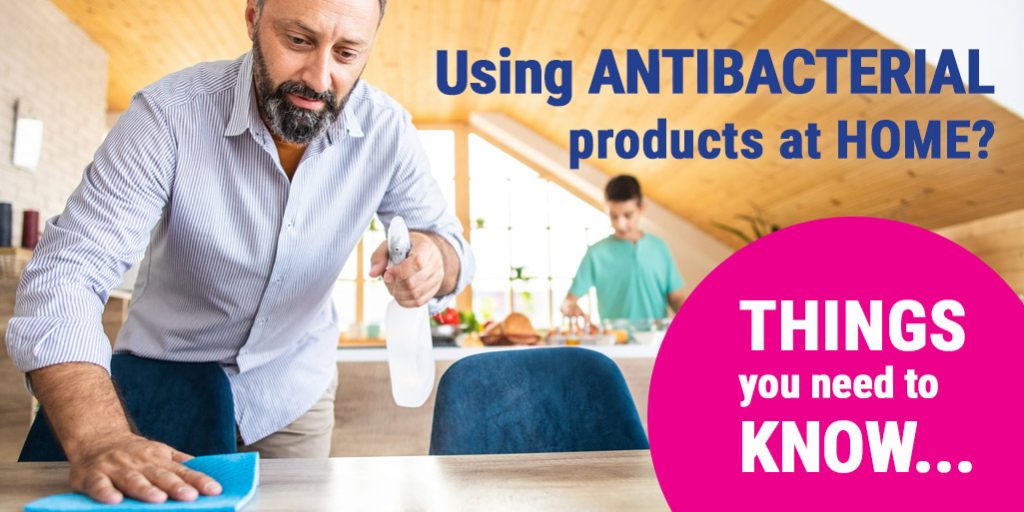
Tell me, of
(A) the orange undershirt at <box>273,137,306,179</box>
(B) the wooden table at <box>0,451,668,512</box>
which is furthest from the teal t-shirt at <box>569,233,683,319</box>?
(B) the wooden table at <box>0,451,668,512</box>

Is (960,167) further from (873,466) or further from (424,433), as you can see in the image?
(873,466)

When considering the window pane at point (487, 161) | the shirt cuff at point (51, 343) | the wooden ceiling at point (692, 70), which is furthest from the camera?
the window pane at point (487, 161)

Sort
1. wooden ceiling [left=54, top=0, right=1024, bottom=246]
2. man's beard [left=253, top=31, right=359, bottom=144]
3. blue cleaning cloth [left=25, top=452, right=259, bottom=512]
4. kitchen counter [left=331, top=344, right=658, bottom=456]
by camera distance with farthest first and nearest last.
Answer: wooden ceiling [left=54, top=0, right=1024, bottom=246]
kitchen counter [left=331, top=344, right=658, bottom=456]
man's beard [left=253, top=31, right=359, bottom=144]
blue cleaning cloth [left=25, top=452, right=259, bottom=512]

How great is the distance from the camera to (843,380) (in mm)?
806

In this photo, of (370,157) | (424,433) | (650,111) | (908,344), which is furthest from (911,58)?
(908,344)

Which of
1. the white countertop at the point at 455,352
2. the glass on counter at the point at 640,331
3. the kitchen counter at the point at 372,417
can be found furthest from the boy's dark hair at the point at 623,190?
the kitchen counter at the point at 372,417

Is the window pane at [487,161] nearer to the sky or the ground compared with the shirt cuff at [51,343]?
nearer to the sky

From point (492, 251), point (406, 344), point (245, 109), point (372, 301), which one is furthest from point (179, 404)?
point (492, 251)

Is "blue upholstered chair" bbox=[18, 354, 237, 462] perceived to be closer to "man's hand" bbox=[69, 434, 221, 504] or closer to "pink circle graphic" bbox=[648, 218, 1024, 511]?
"man's hand" bbox=[69, 434, 221, 504]

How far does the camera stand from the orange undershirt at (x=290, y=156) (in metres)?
1.41

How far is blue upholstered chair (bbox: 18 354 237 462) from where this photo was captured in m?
1.31

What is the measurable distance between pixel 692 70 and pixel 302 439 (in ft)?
14.4

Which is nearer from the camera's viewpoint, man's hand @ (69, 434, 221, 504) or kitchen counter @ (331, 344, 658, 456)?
man's hand @ (69, 434, 221, 504)

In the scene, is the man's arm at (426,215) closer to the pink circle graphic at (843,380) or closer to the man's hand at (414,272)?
the man's hand at (414,272)
